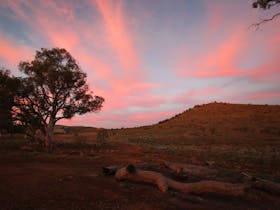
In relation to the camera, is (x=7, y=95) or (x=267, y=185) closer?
(x=267, y=185)

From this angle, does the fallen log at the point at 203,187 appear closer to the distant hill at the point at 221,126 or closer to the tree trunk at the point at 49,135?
the tree trunk at the point at 49,135

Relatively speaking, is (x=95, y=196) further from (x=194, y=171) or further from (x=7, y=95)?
(x=7, y=95)

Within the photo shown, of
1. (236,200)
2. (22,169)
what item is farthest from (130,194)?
(22,169)

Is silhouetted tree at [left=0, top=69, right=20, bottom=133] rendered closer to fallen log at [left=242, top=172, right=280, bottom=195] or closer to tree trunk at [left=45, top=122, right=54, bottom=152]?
tree trunk at [left=45, top=122, right=54, bottom=152]

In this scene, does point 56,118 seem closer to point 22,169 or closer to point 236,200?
point 22,169

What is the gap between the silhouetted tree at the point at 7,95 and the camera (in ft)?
76.9

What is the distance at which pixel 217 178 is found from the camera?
12.9 m

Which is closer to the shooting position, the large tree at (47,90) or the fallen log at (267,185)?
the fallen log at (267,185)

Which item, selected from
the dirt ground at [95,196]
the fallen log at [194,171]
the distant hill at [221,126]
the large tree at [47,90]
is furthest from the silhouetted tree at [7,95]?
the distant hill at [221,126]

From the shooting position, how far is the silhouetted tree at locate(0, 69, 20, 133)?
23.4m

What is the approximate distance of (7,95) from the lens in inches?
925

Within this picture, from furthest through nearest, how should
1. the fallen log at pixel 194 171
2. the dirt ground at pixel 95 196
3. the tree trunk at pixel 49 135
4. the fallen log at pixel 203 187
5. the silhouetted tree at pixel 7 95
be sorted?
the tree trunk at pixel 49 135
the silhouetted tree at pixel 7 95
the fallen log at pixel 194 171
the fallen log at pixel 203 187
the dirt ground at pixel 95 196

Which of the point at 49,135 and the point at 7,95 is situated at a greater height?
the point at 7,95

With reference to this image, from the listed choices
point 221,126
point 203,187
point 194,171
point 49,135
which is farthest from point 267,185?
point 221,126
